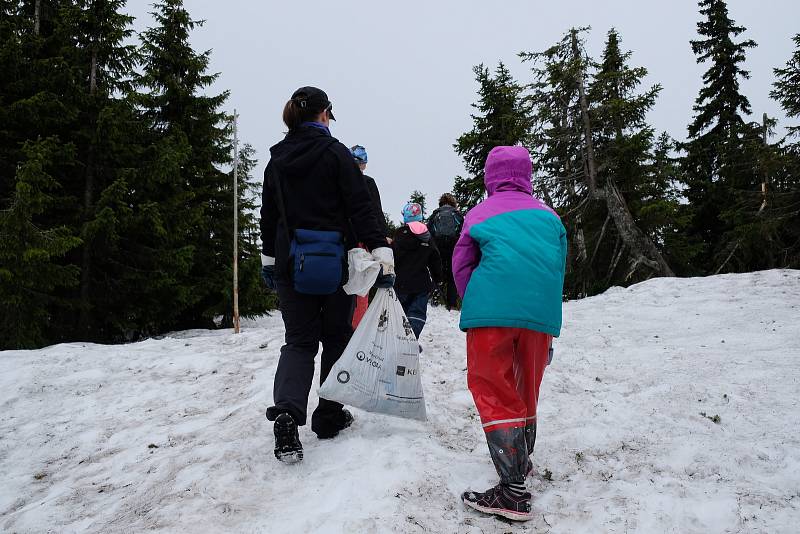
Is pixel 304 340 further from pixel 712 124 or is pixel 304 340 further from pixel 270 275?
pixel 712 124

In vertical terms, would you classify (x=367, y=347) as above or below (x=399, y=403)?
above

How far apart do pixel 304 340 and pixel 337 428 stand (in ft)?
2.55

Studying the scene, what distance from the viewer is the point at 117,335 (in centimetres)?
1319

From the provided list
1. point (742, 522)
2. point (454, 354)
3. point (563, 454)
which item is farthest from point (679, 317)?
point (742, 522)

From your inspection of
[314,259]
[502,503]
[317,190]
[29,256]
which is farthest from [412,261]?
[29,256]

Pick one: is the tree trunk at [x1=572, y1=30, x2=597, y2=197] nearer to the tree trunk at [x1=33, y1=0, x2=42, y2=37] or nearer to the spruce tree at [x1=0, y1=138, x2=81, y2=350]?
the spruce tree at [x1=0, y1=138, x2=81, y2=350]

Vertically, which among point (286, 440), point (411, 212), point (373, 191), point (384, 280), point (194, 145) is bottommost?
point (286, 440)

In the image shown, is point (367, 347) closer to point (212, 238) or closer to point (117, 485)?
point (117, 485)

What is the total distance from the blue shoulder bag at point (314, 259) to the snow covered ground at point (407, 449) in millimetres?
1115

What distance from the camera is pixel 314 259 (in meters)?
2.98

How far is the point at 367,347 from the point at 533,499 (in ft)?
4.38

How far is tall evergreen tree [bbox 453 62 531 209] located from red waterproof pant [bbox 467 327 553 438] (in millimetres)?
14096

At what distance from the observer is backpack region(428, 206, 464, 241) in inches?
329

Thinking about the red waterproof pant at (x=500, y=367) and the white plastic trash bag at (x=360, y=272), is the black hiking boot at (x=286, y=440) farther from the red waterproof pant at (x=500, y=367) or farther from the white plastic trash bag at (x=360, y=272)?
the red waterproof pant at (x=500, y=367)
